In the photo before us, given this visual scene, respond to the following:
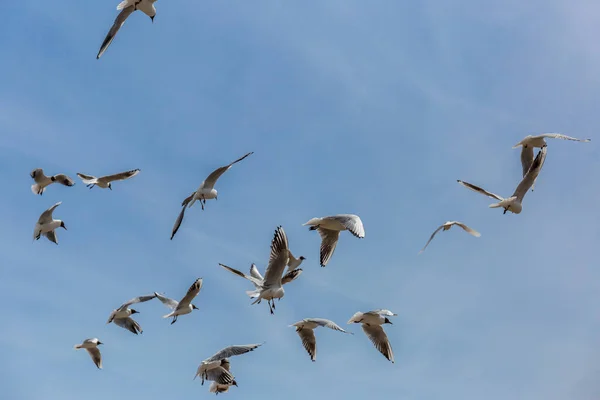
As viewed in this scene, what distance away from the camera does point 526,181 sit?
1770 centimetres

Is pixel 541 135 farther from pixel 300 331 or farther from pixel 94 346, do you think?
pixel 94 346

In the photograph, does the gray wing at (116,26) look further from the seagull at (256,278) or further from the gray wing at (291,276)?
the gray wing at (291,276)

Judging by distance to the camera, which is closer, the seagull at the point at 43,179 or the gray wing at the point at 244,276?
the gray wing at the point at 244,276

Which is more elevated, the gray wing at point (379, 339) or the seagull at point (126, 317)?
the seagull at point (126, 317)

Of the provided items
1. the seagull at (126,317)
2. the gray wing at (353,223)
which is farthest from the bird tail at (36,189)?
the gray wing at (353,223)

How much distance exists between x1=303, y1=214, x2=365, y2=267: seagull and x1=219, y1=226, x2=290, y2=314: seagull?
111cm

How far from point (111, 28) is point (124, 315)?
5905 mm

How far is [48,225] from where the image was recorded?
68.4ft

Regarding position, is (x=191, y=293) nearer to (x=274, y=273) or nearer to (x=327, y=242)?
(x=274, y=273)

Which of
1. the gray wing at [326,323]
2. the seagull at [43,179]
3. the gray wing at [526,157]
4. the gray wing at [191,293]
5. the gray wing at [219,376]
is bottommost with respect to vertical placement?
the gray wing at [219,376]

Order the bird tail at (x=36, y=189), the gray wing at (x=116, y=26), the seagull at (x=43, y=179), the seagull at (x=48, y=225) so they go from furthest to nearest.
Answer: the seagull at (x=48, y=225), the bird tail at (x=36, y=189), the seagull at (x=43, y=179), the gray wing at (x=116, y=26)

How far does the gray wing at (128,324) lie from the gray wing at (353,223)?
5484 millimetres

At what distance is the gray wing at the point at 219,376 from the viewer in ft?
54.1

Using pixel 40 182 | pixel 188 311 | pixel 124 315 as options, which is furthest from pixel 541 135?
pixel 40 182
